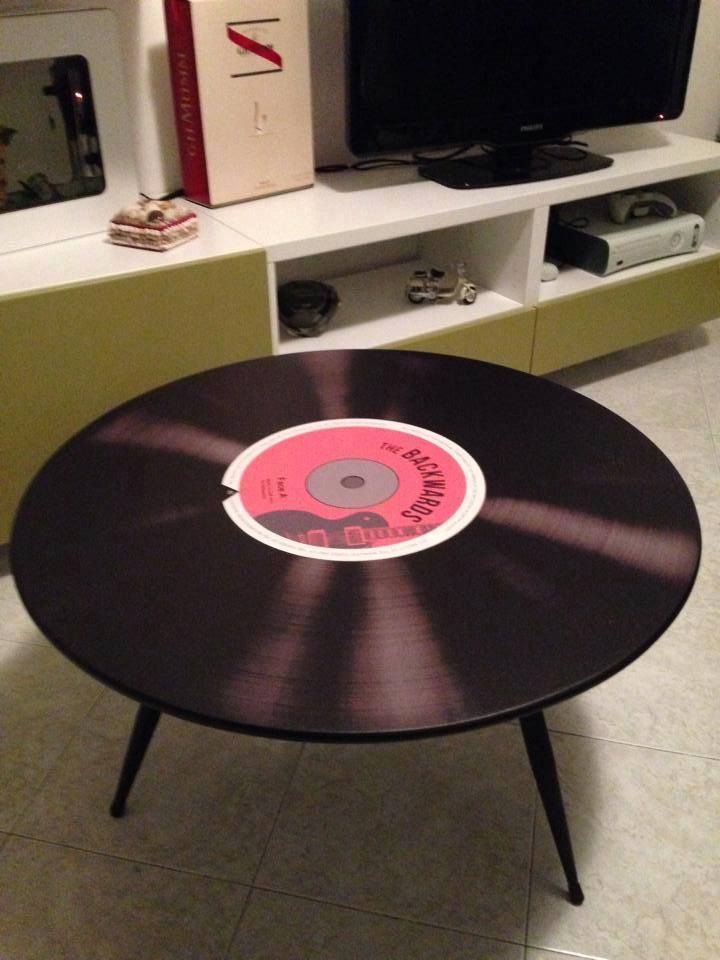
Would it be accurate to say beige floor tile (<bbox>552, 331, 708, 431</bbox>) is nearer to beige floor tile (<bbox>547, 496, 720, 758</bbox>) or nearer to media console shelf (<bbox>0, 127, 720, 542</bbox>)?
media console shelf (<bbox>0, 127, 720, 542</bbox>)

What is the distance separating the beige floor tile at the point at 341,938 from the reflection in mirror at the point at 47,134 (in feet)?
3.89

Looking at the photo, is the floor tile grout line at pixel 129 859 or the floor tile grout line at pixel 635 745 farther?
the floor tile grout line at pixel 635 745

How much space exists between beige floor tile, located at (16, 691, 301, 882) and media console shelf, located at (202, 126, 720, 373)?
0.75 m

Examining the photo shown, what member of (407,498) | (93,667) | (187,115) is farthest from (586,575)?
(187,115)

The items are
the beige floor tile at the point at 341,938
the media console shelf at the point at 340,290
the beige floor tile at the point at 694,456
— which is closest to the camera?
the beige floor tile at the point at 341,938

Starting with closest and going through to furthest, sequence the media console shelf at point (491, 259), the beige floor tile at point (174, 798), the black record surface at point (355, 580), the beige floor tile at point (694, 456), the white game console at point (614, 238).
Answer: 1. the black record surface at point (355, 580)
2. the beige floor tile at point (174, 798)
3. the media console shelf at point (491, 259)
4. the beige floor tile at point (694, 456)
5. the white game console at point (614, 238)

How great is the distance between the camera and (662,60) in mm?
1984

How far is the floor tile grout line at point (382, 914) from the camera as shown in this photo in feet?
3.42

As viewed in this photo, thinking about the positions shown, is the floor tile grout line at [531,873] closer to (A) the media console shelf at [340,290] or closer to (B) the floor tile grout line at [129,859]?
A: (B) the floor tile grout line at [129,859]

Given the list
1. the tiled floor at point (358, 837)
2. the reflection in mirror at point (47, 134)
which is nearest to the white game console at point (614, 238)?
the tiled floor at point (358, 837)

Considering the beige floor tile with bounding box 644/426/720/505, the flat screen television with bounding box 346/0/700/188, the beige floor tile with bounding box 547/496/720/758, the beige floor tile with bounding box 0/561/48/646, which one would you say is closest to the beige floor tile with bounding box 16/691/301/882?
the beige floor tile with bounding box 0/561/48/646

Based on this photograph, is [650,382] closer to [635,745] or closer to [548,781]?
[635,745]

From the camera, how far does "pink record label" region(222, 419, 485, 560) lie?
3.03ft

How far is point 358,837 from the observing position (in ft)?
3.82
